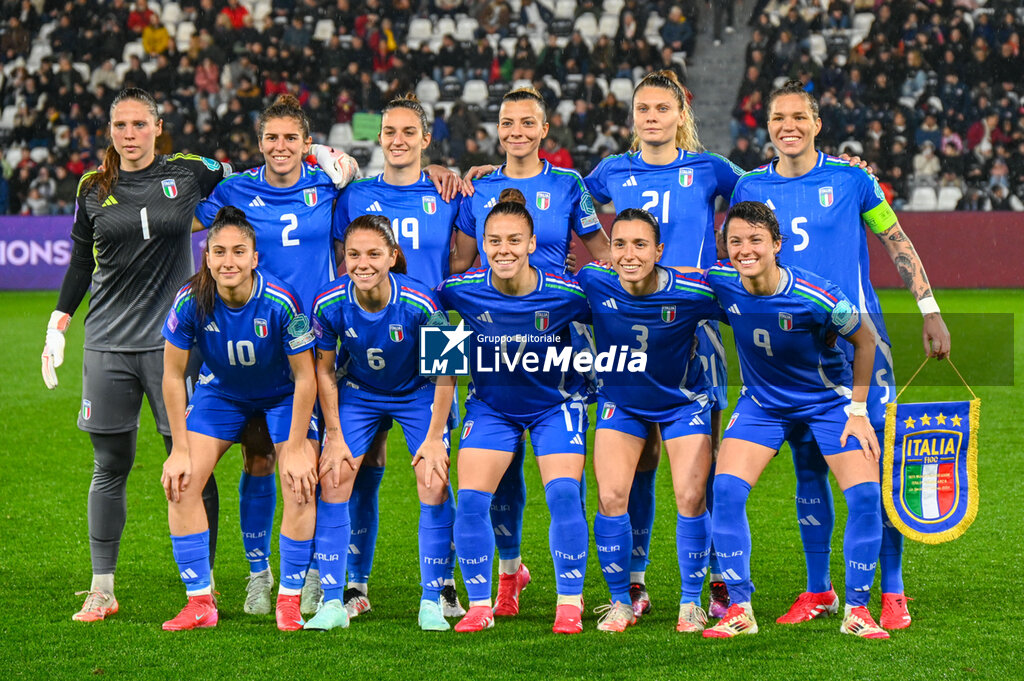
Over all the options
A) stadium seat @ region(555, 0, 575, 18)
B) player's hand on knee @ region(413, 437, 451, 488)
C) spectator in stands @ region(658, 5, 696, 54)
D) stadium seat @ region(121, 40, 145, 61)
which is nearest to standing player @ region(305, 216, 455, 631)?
player's hand on knee @ region(413, 437, 451, 488)

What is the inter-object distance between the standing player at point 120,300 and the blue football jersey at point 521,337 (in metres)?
1.28

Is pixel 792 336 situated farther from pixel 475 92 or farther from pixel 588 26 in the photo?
pixel 588 26

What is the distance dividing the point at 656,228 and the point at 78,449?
5.10 meters

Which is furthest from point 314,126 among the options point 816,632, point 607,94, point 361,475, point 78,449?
point 816,632

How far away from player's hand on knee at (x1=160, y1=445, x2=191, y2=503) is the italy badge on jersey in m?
2.63

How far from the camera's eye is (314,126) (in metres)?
17.5

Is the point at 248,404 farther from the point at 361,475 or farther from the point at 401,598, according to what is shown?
the point at 401,598

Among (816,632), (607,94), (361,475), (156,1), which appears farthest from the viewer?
(156,1)

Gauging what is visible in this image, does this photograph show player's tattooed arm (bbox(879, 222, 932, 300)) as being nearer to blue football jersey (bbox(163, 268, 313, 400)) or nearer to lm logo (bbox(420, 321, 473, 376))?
lm logo (bbox(420, 321, 473, 376))

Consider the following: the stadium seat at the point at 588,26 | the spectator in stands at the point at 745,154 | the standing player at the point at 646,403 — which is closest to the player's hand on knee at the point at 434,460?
the standing player at the point at 646,403

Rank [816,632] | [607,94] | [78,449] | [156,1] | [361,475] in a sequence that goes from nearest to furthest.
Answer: [816,632] → [361,475] → [78,449] → [607,94] → [156,1]

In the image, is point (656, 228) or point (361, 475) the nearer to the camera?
point (656, 228)

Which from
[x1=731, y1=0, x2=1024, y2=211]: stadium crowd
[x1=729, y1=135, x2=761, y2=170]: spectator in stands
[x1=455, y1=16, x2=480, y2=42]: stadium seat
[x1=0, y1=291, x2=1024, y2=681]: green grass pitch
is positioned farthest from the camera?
[x1=455, y1=16, x2=480, y2=42]: stadium seat

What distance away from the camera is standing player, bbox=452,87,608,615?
4938 millimetres
